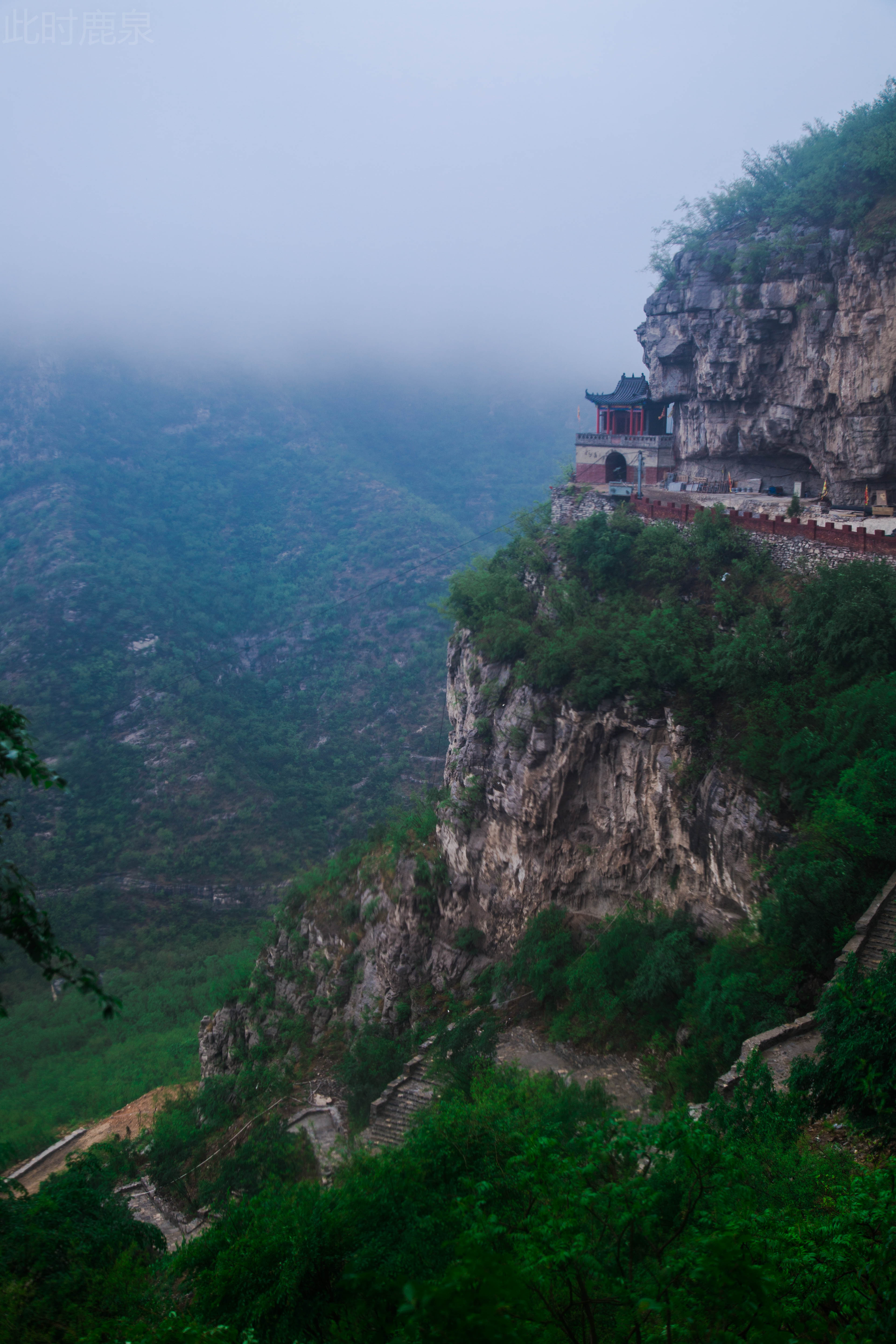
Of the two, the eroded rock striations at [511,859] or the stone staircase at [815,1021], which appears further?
the eroded rock striations at [511,859]

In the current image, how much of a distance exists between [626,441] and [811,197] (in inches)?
385

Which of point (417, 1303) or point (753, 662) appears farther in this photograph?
point (753, 662)

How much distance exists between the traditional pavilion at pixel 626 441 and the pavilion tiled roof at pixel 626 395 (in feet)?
0.06

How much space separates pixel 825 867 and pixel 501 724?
412 inches

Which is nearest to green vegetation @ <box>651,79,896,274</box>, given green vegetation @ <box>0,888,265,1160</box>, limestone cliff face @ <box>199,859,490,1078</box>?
limestone cliff face @ <box>199,859,490,1078</box>

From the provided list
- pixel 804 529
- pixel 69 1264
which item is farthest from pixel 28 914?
pixel 804 529

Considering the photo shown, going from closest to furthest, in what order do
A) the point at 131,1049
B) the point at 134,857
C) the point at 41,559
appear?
the point at 131,1049, the point at 134,857, the point at 41,559

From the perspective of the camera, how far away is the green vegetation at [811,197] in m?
22.2

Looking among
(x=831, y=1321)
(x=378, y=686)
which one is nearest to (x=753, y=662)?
(x=831, y=1321)

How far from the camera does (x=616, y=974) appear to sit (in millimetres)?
16953

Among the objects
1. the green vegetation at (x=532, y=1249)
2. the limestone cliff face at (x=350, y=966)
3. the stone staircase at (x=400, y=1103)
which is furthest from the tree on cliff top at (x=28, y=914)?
the limestone cliff face at (x=350, y=966)

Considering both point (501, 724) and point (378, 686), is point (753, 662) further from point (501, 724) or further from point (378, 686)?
point (378, 686)

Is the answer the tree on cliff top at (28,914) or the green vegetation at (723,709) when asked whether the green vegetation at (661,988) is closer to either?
the green vegetation at (723,709)

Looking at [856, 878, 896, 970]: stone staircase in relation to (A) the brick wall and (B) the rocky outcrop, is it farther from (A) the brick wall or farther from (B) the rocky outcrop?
(A) the brick wall
